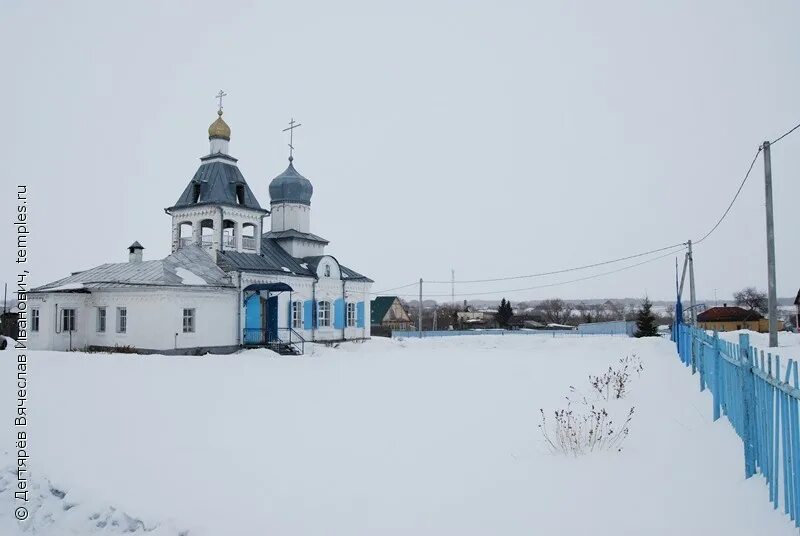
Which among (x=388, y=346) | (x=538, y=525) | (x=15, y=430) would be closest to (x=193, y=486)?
(x=538, y=525)

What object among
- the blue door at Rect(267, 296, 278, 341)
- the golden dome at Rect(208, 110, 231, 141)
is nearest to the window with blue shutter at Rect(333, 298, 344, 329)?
the blue door at Rect(267, 296, 278, 341)

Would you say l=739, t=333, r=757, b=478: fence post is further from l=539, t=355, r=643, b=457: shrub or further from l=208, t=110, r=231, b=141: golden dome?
l=208, t=110, r=231, b=141: golden dome

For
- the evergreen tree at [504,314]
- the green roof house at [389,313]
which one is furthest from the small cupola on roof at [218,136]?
the evergreen tree at [504,314]

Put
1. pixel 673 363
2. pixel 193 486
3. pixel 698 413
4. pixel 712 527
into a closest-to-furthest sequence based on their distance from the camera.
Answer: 1. pixel 712 527
2. pixel 193 486
3. pixel 698 413
4. pixel 673 363

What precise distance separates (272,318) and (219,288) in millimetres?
3550

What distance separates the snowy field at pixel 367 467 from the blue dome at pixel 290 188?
64.5 feet

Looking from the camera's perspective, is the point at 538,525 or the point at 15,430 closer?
the point at 538,525

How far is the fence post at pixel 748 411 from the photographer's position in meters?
5.30

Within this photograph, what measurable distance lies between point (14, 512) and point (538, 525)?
5755mm

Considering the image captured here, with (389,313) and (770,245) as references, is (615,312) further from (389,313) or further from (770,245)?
(770,245)

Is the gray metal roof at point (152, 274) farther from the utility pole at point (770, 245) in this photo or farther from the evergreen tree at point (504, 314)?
the evergreen tree at point (504, 314)

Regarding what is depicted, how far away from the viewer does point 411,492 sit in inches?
220

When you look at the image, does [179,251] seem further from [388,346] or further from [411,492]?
[411,492]

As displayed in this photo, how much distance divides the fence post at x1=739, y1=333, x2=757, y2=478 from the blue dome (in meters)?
27.1
